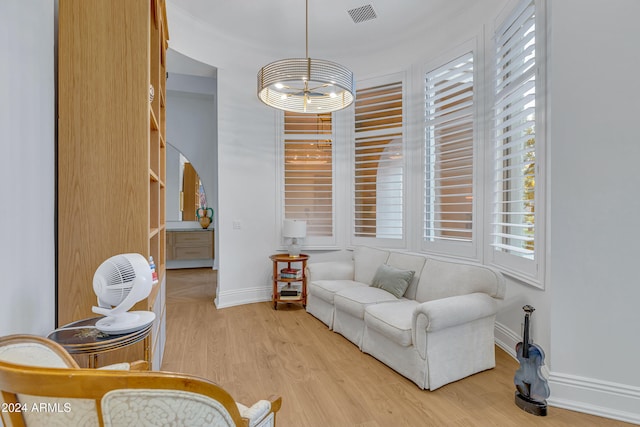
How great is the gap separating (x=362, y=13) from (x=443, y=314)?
3240 millimetres

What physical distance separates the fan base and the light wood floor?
1001 mm

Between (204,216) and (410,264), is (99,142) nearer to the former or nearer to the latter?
(410,264)

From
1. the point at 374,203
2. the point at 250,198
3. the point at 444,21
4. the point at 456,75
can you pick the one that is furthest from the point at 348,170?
the point at 444,21

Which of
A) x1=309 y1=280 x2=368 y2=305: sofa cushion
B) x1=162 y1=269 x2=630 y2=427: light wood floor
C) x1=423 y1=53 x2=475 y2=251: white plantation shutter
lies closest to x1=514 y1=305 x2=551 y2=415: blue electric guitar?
x1=162 y1=269 x2=630 y2=427: light wood floor

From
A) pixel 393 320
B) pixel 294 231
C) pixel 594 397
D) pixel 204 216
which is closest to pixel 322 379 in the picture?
pixel 393 320

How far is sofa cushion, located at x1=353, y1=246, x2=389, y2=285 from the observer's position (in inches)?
150

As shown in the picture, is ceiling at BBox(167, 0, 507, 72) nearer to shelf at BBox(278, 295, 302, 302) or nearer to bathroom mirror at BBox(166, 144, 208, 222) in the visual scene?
shelf at BBox(278, 295, 302, 302)

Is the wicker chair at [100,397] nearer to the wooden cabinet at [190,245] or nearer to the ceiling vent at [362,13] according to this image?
the ceiling vent at [362,13]

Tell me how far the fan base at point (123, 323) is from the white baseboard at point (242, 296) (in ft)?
9.15

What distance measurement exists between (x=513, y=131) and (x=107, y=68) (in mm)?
2929

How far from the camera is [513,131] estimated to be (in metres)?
2.75

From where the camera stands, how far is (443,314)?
2.32 m

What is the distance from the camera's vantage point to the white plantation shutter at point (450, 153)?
346 cm

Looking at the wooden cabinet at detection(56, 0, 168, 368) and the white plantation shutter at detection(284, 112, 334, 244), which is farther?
the white plantation shutter at detection(284, 112, 334, 244)
